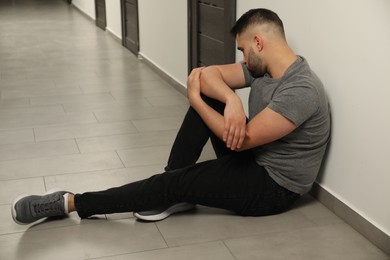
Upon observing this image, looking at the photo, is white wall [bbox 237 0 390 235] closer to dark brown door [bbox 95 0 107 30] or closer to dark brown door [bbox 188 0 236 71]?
dark brown door [bbox 188 0 236 71]

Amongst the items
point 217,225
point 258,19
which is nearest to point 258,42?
point 258,19

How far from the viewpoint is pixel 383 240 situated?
2.23m

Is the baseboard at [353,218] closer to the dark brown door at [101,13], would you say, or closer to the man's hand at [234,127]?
the man's hand at [234,127]

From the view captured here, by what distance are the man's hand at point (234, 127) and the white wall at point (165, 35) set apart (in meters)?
2.36

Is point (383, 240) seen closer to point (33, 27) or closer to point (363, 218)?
point (363, 218)

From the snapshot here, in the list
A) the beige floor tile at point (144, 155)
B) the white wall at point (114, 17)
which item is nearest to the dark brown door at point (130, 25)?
the white wall at point (114, 17)

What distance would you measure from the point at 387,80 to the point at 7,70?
4230mm

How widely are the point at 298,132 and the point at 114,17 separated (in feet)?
17.9

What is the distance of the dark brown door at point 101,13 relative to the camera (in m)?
8.16

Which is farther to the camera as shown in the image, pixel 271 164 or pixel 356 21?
pixel 271 164

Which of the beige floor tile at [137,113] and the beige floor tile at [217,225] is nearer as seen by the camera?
the beige floor tile at [217,225]

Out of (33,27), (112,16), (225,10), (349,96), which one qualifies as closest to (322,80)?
(349,96)

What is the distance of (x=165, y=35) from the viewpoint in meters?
5.14

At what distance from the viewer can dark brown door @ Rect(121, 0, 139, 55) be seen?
6.22 metres
